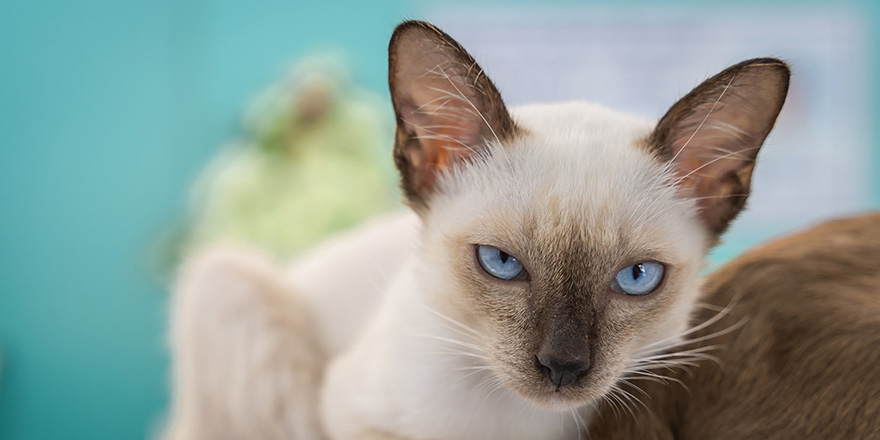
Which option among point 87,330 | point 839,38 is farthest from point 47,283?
point 839,38

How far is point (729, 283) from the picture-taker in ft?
2.75

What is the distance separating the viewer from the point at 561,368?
73 centimetres

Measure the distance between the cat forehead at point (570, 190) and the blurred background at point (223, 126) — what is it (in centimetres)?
167

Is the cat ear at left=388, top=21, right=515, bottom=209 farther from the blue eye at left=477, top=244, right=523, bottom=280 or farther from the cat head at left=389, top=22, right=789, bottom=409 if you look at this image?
the blue eye at left=477, top=244, right=523, bottom=280

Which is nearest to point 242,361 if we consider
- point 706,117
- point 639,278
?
point 639,278

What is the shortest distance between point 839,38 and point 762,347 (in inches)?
158

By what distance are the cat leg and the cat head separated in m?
0.33

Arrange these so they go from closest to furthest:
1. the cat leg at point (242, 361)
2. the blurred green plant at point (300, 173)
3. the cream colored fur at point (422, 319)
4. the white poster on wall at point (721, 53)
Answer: the cream colored fur at point (422, 319) < the cat leg at point (242, 361) < the blurred green plant at point (300, 173) < the white poster on wall at point (721, 53)

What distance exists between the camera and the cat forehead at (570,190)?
2.44 ft

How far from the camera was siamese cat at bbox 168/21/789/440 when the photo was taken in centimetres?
74

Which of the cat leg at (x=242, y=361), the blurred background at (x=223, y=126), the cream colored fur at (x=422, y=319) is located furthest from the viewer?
the blurred background at (x=223, y=126)

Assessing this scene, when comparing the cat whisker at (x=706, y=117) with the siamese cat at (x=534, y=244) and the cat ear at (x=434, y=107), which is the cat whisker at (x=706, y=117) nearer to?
the siamese cat at (x=534, y=244)

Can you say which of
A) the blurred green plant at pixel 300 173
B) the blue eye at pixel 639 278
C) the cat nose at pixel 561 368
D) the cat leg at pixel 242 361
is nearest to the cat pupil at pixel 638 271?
the blue eye at pixel 639 278

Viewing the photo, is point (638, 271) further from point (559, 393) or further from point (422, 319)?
point (422, 319)
